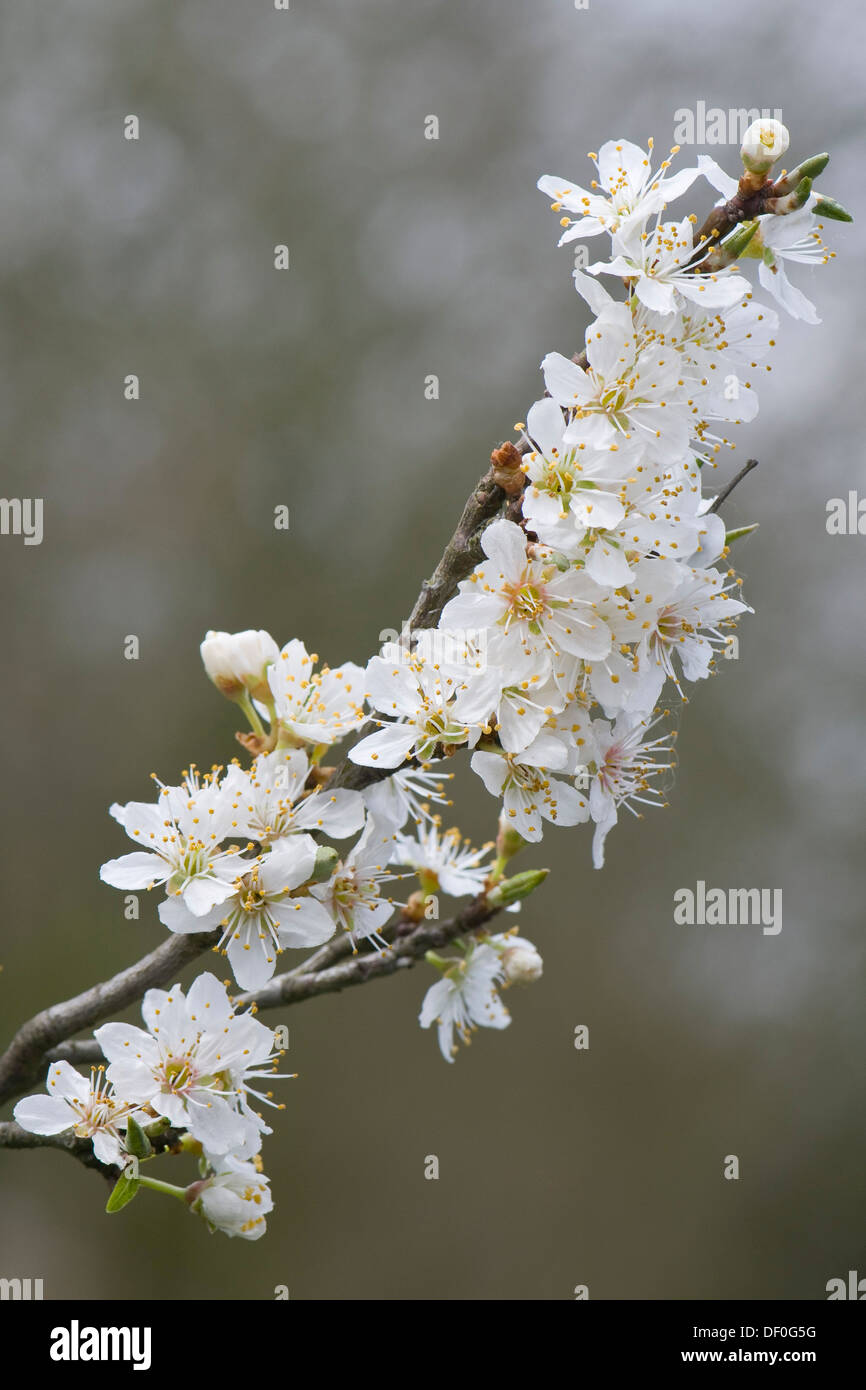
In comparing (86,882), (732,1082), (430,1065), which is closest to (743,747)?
(732,1082)

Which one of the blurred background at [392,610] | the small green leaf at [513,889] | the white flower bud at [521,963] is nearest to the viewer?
the small green leaf at [513,889]

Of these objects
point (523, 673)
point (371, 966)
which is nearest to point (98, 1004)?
point (371, 966)

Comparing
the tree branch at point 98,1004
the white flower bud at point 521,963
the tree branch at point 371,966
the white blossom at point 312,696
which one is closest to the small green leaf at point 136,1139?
the tree branch at point 98,1004

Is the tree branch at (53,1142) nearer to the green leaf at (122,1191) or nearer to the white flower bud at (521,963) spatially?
the green leaf at (122,1191)

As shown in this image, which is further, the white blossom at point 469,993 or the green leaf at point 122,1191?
the white blossom at point 469,993

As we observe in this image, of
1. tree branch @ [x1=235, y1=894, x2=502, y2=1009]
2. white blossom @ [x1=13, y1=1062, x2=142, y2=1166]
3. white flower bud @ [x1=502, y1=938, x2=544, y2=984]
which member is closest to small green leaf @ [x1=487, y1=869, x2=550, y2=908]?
tree branch @ [x1=235, y1=894, x2=502, y2=1009]

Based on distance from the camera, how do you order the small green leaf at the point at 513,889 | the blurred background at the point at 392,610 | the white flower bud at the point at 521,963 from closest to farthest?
the small green leaf at the point at 513,889
the white flower bud at the point at 521,963
the blurred background at the point at 392,610

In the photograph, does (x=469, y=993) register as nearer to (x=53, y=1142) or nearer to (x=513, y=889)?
(x=513, y=889)
